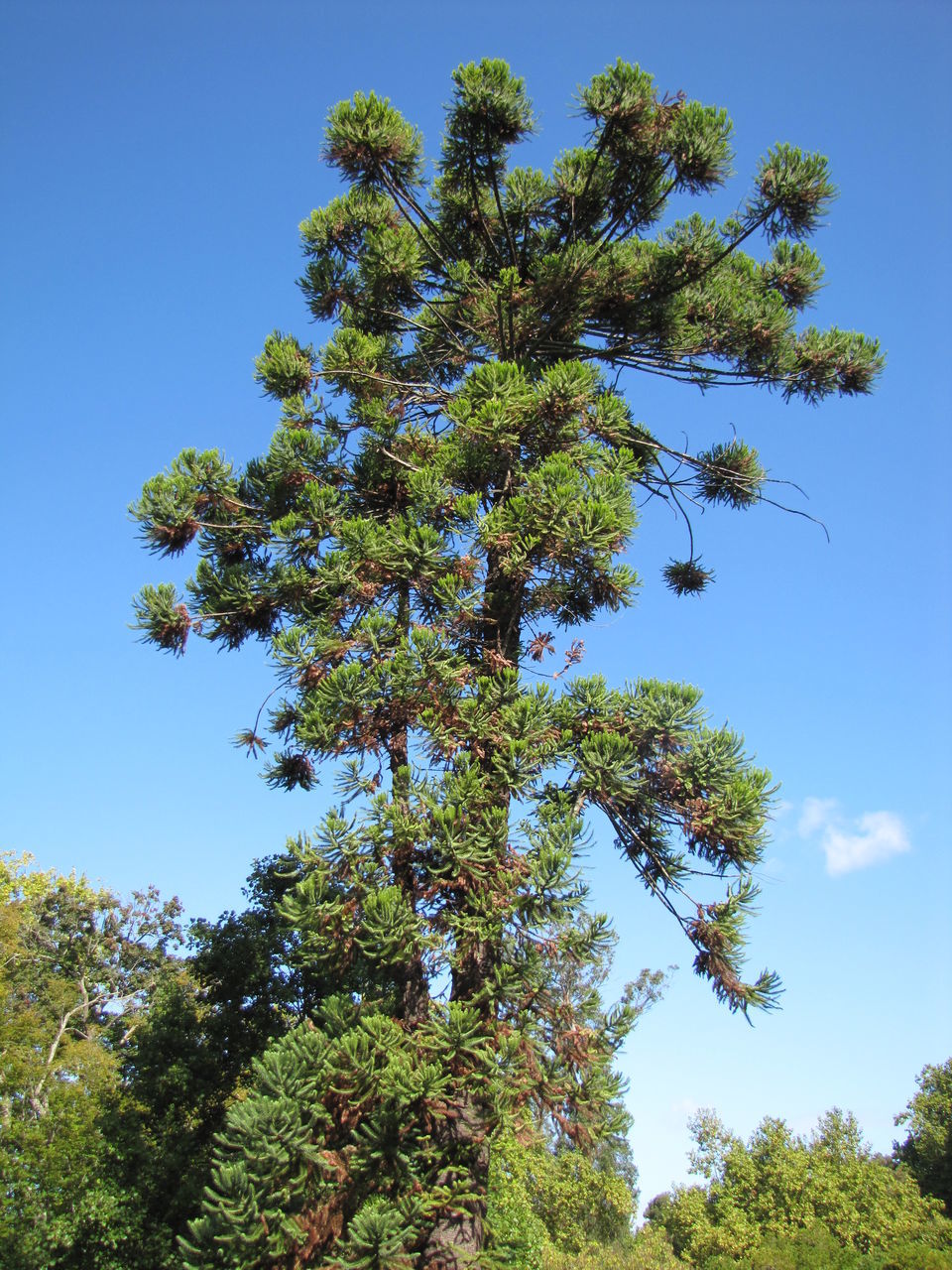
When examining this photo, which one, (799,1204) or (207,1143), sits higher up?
(799,1204)

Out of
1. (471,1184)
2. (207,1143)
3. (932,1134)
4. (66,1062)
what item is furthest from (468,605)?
(932,1134)

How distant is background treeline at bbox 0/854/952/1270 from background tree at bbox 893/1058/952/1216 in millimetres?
94

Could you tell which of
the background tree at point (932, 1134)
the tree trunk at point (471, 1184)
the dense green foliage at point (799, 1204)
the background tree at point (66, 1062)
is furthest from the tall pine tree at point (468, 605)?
the background tree at point (932, 1134)

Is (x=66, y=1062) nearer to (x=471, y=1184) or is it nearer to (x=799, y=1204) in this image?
(x=799, y=1204)

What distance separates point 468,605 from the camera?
251 inches

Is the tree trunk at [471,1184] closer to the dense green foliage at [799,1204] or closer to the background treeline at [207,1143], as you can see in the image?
the background treeline at [207,1143]

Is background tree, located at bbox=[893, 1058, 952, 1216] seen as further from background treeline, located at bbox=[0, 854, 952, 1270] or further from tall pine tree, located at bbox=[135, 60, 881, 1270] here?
tall pine tree, located at bbox=[135, 60, 881, 1270]

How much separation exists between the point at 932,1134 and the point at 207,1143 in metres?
38.9

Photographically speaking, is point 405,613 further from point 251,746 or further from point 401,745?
point 251,746

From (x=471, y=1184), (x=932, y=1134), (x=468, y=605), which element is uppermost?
(x=932, y=1134)

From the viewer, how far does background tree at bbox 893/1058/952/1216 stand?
36969 mm

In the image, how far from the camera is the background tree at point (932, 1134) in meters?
37.0

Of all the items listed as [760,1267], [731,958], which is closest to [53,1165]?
[731,958]

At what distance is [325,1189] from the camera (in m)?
4.94
